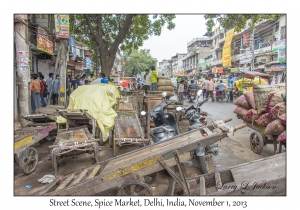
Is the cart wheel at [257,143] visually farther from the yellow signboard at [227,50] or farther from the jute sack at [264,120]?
the yellow signboard at [227,50]

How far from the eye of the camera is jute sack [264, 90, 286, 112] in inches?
198

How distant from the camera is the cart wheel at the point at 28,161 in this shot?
4305 mm

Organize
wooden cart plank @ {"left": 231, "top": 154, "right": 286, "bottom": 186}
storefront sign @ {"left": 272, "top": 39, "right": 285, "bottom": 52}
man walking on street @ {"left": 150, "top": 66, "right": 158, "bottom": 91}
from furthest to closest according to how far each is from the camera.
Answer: storefront sign @ {"left": 272, "top": 39, "right": 285, "bottom": 52}
man walking on street @ {"left": 150, "top": 66, "right": 158, "bottom": 91}
wooden cart plank @ {"left": 231, "top": 154, "right": 286, "bottom": 186}

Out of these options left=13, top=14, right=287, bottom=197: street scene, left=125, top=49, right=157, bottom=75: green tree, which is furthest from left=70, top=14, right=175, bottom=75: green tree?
left=125, top=49, right=157, bottom=75: green tree

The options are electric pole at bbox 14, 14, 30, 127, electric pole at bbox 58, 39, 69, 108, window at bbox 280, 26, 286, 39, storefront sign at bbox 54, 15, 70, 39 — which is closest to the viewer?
electric pole at bbox 14, 14, 30, 127

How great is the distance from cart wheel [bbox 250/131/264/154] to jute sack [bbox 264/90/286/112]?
0.65 meters

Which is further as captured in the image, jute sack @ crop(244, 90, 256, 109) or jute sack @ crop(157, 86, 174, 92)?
jute sack @ crop(157, 86, 174, 92)

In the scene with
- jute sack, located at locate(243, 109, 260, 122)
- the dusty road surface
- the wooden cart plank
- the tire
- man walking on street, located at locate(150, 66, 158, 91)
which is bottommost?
the dusty road surface

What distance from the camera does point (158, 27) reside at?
13.6m

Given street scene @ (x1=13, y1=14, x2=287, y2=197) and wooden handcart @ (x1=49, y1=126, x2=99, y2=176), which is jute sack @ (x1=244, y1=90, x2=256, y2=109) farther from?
wooden handcart @ (x1=49, y1=126, x2=99, y2=176)

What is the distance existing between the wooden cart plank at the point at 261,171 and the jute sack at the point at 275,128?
108 centimetres

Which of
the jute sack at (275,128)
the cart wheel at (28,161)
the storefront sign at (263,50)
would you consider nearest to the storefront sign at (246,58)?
the storefront sign at (263,50)

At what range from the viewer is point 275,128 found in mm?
4559

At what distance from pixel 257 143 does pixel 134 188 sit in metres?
3.67
